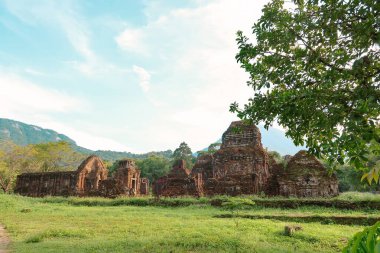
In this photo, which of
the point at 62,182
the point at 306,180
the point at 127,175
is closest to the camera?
the point at 306,180

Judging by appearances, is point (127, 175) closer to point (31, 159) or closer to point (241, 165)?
point (241, 165)

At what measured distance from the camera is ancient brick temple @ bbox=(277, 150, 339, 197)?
20.6 metres

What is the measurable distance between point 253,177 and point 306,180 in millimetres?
3523

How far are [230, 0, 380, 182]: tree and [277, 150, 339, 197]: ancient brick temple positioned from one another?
45.8ft

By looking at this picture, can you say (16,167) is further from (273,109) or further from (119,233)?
(273,109)

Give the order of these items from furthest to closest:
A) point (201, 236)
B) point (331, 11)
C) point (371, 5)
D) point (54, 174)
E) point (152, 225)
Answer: point (54, 174) < point (152, 225) < point (201, 236) < point (331, 11) < point (371, 5)

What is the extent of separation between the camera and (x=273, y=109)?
7.07m

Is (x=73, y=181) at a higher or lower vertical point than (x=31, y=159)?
lower

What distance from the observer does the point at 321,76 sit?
7105 millimetres

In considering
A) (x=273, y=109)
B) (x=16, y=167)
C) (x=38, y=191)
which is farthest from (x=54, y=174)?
(x=273, y=109)

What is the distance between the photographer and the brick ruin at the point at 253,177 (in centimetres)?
2081

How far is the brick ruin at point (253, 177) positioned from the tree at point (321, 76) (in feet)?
33.2

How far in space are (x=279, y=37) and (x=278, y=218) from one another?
26.7ft

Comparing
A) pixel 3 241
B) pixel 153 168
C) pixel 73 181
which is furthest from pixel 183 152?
pixel 3 241
